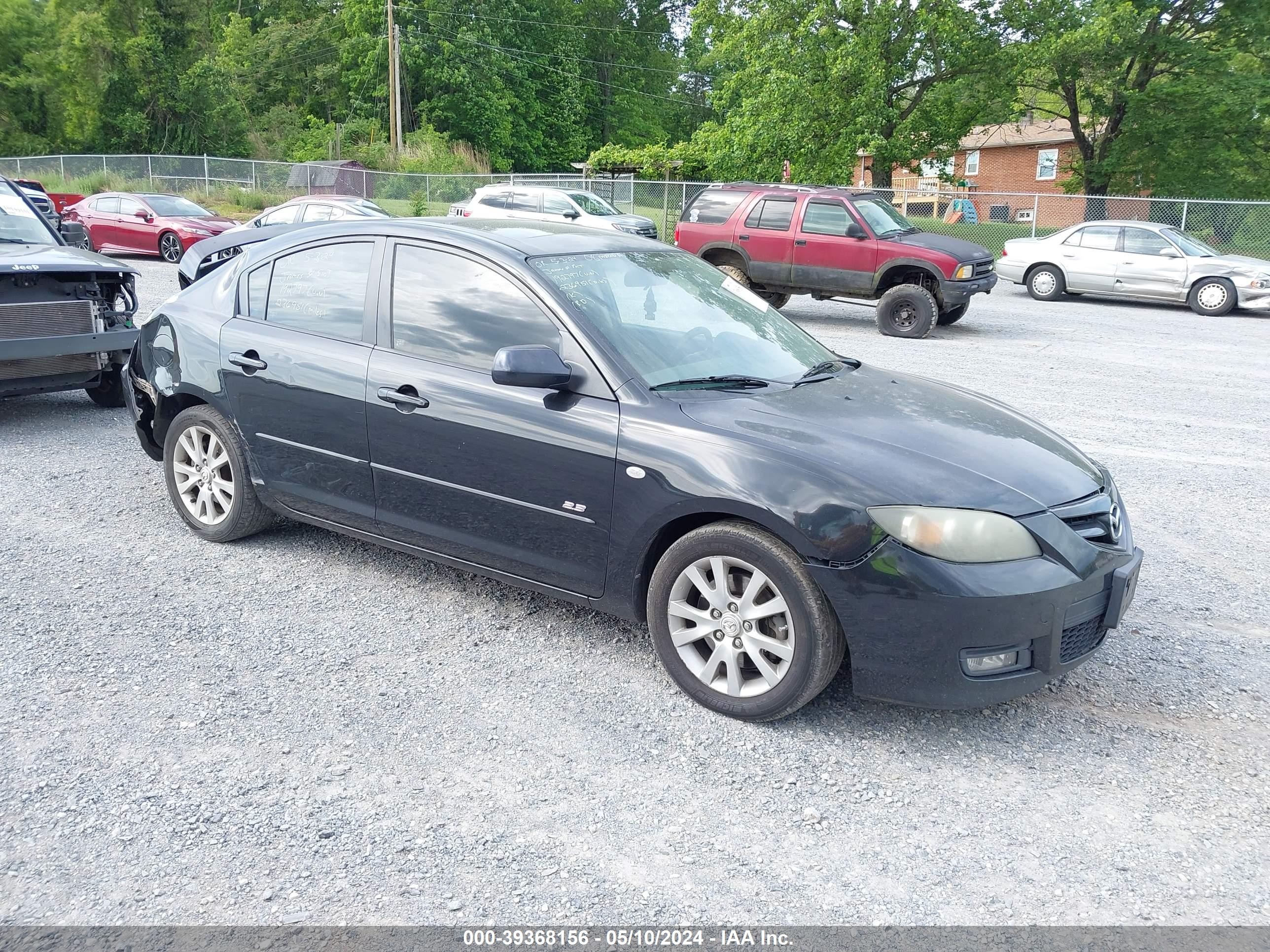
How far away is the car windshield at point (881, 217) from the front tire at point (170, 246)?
47.1ft

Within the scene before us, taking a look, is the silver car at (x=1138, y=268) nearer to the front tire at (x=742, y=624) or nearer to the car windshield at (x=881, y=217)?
→ the car windshield at (x=881, y=217)

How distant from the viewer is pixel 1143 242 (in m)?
18.1

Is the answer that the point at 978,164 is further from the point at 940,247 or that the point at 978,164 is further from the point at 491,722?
the point at 491,722

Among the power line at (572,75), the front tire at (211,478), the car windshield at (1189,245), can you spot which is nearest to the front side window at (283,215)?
the front tire at (211,478)

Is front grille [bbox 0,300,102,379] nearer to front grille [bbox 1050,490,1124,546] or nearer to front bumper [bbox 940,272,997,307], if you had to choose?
front grille [bbox 1050,490,1124,546]

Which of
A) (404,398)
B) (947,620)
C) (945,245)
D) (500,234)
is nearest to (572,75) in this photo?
(945,245)

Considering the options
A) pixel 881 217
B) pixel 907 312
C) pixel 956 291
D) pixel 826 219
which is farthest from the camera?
pixel 881 217

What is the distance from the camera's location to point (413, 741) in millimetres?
3537

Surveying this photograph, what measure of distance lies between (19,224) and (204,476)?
183 inches

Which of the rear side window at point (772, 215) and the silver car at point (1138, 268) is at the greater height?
the rear side window at point (772, 215)

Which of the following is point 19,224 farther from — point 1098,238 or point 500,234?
point 1098,238

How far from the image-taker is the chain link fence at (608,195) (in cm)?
2288

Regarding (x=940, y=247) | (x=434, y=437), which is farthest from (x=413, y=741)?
(x=940, y=247)

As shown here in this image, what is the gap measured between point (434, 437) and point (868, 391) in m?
1.82
